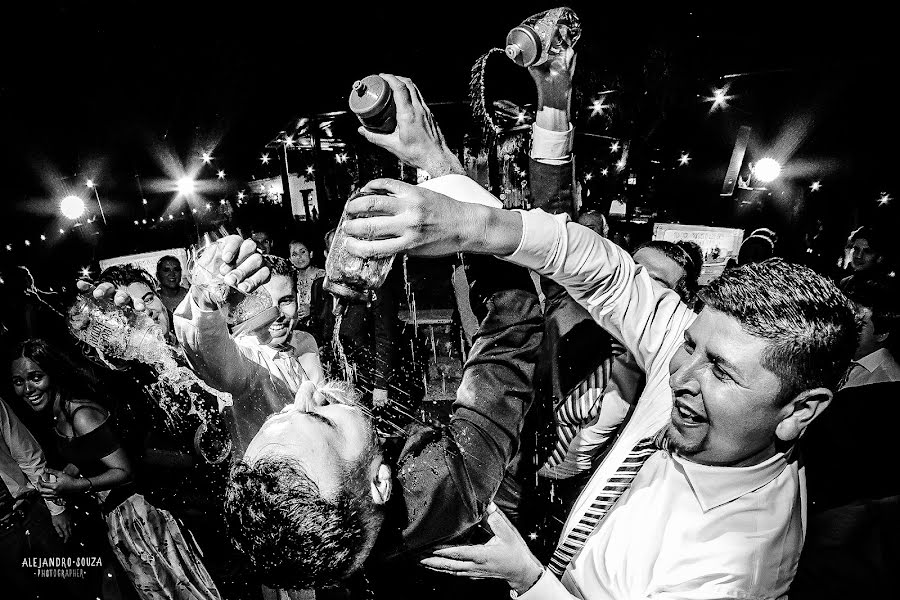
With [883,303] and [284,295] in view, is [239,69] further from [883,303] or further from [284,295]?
[883,303]

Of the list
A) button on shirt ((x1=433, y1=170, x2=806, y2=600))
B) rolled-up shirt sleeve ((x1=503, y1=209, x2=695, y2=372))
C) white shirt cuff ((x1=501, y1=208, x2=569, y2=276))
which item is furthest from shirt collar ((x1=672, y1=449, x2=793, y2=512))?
white shirt cuff ((x1=501, y1=208, x2=569, y2=276))

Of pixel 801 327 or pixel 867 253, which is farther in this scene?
pixel 867 253

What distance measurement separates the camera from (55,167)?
2260 mm

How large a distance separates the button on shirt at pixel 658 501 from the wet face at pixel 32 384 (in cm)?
280

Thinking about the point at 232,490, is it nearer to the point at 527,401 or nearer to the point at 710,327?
the point at 527,401

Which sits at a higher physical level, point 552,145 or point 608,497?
point 552,145

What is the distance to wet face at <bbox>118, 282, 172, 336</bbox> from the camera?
2583mm

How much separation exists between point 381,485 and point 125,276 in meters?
2.76

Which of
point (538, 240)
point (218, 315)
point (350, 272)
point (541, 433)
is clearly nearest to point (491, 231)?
point (538, 240)

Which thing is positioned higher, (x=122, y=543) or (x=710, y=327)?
(x=710, y=327)

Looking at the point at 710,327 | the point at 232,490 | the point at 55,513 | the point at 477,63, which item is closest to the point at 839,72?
the point at 477,63

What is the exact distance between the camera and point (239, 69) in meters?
2.15

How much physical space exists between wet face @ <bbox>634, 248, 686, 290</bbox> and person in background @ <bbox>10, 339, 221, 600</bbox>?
2761 mm

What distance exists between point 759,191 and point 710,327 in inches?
226
